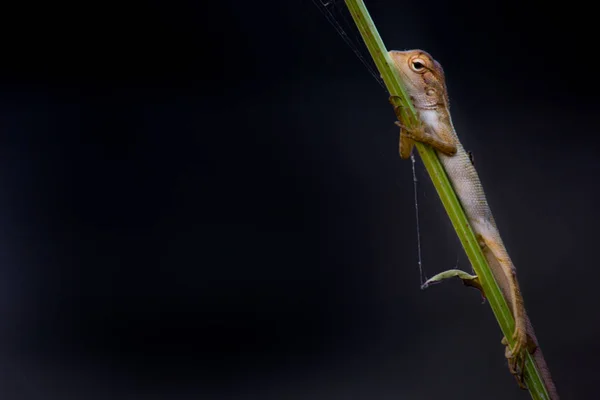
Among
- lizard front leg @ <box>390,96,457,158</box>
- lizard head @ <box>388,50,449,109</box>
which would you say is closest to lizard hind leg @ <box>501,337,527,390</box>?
lizard front leg @ <box>390,96,457,158</box>

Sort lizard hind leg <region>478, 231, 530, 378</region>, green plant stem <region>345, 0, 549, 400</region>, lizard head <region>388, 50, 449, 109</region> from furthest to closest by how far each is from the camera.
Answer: lizard head <region>388, 50, 449, 109</region> < lizard hind leg <region>478, 231, 530, 378</region> < green plant stem <region>345, 0, 549, 400</region>

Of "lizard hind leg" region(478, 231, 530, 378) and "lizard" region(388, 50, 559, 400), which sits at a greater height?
"lizard" region(388, 50, 559, 400)

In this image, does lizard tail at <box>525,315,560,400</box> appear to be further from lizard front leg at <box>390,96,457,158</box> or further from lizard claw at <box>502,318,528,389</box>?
lizard front leg at <box>390,96,457,158</box>

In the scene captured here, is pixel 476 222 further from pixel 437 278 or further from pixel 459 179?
pixel 437 278

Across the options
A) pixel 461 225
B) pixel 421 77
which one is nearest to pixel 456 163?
pixel 421 77

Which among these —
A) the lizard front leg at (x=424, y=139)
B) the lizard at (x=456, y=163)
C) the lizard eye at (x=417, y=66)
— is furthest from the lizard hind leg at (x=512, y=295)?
the lizard eye at (x=417, y=66)

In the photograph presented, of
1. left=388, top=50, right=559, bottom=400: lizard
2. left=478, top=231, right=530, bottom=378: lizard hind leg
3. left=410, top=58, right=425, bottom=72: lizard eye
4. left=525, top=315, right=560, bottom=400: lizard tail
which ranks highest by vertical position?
left=410, top=58, right=425, bottom=72: lizard eye

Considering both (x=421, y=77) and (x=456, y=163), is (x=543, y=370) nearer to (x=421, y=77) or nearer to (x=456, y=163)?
(x=456, y=163)

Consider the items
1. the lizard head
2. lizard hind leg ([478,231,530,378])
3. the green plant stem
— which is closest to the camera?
the green plant stem

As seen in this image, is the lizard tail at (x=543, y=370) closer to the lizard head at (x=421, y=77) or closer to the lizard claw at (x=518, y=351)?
the lizard claw at (x=518, y=351)
